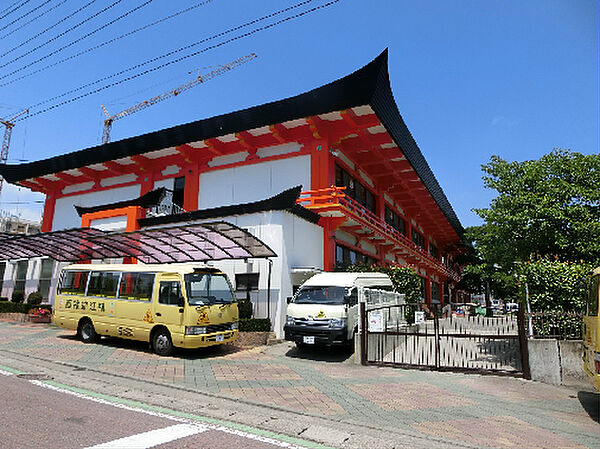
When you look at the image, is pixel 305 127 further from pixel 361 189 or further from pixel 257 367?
pixel 257 367

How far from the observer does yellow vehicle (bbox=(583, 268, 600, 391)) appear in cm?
605

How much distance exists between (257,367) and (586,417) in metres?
6.58

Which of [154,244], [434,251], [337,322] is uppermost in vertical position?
[434,251]

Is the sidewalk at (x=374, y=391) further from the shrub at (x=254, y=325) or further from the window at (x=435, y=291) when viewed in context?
the window at (x=435, y=291)

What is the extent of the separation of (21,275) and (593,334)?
88.0ft

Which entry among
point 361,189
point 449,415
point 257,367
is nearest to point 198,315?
point 257,367

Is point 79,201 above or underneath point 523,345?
above

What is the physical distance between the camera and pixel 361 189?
76.9ft

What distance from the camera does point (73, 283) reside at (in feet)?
41.3

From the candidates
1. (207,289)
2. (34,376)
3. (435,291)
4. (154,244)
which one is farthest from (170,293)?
(435,291)

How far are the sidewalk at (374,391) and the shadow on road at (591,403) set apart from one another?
0.07 feet

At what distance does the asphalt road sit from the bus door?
12.8 feet

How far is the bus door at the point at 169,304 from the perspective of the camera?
1018 cm

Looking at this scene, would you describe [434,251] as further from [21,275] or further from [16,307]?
Result: [16,307]
